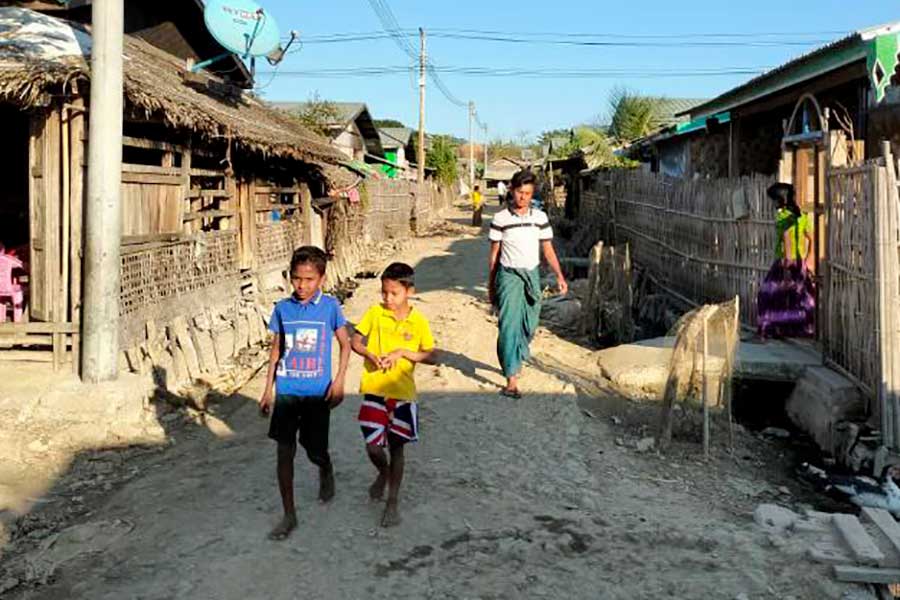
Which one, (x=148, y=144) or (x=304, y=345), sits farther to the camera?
(x=148, y=144)

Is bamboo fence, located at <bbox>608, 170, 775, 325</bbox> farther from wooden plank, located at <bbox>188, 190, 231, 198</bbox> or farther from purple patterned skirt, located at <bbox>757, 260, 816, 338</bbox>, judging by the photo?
wooden plank, located at <bbox>188, 190, 231, 198</bbox>

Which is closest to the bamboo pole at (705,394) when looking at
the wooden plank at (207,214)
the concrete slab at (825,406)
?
the concrete slab at (825,406)

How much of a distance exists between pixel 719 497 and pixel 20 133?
8.19 m

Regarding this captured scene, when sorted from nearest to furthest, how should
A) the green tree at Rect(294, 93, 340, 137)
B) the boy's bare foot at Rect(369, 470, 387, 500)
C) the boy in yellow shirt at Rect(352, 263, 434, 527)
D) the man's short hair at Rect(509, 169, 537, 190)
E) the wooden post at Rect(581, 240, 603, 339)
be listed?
the boy in yellow shirt at Rect(352, 263, 434, 527) → the boy's bare foot at Rect(369, 470, 387, 500) → the man's short hair at Rect(509, 169, 537, 190) → the wooden post at Rect(581, 240, 603, 339) → the green tree at Rect(294, 93, 340, 137)

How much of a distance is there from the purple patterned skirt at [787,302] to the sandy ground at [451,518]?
1866mm

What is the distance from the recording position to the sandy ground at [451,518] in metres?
3.59

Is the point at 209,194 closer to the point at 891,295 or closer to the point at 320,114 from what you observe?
the point at 891,295

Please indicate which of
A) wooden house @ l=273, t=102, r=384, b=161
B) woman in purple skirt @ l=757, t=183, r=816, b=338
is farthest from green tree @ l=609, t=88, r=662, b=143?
woman in purple skirt @ l=757, t=183, r=816, b=338

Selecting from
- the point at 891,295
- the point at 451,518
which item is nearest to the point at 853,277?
the point at 891,295

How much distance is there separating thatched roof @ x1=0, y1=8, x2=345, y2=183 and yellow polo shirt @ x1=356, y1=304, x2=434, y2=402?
349cm

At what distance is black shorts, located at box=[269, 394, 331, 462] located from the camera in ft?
13.5

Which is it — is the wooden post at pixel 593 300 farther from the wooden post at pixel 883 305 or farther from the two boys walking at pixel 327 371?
the two boys walking at pixel 327 371

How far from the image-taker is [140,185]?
8.12m

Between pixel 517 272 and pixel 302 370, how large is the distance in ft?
9.35
